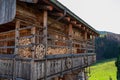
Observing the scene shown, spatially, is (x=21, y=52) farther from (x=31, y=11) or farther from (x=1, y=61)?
(x=31, y=11)

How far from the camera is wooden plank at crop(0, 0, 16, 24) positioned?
9.34 m

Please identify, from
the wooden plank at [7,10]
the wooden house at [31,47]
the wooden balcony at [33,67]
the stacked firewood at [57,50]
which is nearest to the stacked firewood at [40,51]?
the wooden house at [31,47]

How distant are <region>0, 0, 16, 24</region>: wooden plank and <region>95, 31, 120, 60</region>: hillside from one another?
95393 millimetres

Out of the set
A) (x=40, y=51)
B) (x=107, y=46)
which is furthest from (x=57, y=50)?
(x=107, y=46)

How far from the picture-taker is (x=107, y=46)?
102 meters

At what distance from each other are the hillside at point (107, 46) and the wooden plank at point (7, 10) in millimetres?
95393

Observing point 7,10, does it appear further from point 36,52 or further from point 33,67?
point 33,67

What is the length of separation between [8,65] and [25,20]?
2620 mm

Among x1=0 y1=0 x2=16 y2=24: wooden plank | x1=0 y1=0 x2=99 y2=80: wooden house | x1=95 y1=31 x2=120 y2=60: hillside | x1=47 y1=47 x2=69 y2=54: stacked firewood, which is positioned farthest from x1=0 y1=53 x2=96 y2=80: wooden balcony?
x1=95 y1=31 x2=120 y2=60: hillside

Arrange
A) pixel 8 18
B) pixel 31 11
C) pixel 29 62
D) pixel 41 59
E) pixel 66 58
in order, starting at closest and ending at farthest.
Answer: pixel 29 62, pixel 41 59, pixel 8 18, pixel 31 11, pixel 66 58

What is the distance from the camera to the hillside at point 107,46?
3979 inches

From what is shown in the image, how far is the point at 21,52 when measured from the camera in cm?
851

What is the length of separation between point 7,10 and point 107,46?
9658cm

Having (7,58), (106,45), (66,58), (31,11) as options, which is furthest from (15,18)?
(106,45)
